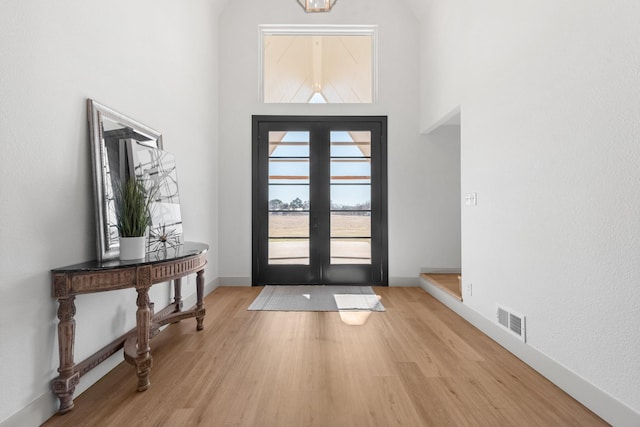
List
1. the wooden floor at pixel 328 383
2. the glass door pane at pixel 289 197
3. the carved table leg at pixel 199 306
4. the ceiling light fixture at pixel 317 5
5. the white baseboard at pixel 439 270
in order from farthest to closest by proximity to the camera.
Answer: the glass door pane at pixel 289 197 → the white baseboard at pixel 439 270 → the carved table leg at pixel 199 306 → the ceiling light fixture at pixel 317 5 → the wooden floor at pixel 328 383

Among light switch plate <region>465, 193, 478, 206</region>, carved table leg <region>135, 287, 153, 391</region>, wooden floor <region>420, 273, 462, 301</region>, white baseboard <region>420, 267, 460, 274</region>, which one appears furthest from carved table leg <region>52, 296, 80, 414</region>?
white baseboard <region>420, 267, 460, 274</region>

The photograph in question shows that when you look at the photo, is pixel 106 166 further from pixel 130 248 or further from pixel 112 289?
pixel 112 289

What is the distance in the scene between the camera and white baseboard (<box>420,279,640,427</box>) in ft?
4.98

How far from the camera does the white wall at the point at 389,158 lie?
14.6 ft

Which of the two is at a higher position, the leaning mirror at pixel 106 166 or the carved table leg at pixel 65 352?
the leaning mirror at pixel 106 166

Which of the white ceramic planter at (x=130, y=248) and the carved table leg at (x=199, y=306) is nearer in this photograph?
the white ceramic planter at (x=130, y=248)

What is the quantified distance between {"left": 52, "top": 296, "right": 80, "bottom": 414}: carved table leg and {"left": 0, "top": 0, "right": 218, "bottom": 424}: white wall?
6 cm

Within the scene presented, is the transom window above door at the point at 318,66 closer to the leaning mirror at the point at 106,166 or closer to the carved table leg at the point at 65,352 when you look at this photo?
the leaning mirror at the point at 106,166

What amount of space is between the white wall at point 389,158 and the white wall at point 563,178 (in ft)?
5.18

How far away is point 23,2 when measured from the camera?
153 cm

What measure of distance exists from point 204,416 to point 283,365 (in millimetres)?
658

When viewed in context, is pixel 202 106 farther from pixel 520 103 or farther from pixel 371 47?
pixel 520 103

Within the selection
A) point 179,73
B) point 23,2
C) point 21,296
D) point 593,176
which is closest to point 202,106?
point 179,73

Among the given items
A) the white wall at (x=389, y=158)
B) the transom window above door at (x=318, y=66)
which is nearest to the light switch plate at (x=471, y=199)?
the white wall at (x=389, y=158)
